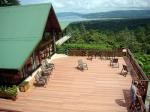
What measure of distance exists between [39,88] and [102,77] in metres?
5.50

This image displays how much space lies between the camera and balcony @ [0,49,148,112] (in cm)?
1421

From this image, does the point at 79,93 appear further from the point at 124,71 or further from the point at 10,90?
the point at 124,71

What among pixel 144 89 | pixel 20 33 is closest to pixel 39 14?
pixel 20 33

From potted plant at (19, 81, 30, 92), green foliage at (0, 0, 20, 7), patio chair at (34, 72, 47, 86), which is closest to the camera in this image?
potted plant at (19, 81, 30, 92)

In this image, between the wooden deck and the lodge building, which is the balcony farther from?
the lodge building

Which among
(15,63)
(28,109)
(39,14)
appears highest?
(39,14)

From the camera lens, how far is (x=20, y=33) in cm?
1916

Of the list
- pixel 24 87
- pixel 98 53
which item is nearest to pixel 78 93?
pixel 24 87

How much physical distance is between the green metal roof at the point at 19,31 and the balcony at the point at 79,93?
2.74 m

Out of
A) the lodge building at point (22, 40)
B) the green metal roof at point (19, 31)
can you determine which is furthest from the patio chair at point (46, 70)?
the green metal roof at point (19, 31)

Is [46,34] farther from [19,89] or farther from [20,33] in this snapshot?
[19,89]

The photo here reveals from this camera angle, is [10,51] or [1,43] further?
[1,43]

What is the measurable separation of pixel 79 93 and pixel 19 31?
7.94 metres

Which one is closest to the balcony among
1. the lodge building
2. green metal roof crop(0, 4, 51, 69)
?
the lodge building
